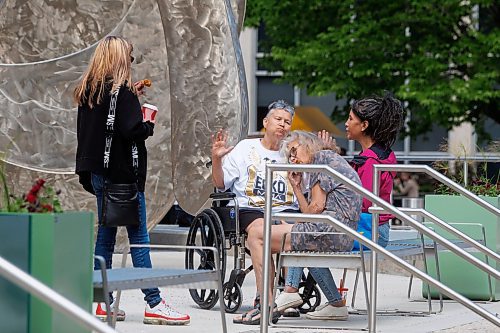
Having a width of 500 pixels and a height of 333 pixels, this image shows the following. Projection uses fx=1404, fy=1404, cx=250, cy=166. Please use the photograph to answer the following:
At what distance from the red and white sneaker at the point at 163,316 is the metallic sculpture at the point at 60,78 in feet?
12.4

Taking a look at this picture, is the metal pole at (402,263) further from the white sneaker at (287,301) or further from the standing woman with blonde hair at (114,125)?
the white sneaker at (287,301)

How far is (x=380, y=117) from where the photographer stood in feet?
30.7

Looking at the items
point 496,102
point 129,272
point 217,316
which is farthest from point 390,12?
point 129,272

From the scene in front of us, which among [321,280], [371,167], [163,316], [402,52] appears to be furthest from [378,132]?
[402,52]

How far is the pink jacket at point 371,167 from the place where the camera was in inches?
361

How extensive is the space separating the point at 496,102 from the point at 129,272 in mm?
18487

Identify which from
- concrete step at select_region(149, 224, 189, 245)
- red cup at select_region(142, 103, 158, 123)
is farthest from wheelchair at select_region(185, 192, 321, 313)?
concrete step at select_region(149, 224, 189, 245)

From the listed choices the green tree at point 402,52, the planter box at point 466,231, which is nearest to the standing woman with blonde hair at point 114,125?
the planter box at point 466,231

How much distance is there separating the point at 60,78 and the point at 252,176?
11.6ft

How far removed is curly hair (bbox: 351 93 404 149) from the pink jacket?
83 mm

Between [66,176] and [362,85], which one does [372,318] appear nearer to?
[66,176]

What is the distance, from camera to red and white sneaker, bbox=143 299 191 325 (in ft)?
27.9

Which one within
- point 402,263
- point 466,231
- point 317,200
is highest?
point 317,200

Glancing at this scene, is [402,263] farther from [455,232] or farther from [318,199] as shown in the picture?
[318,199]
